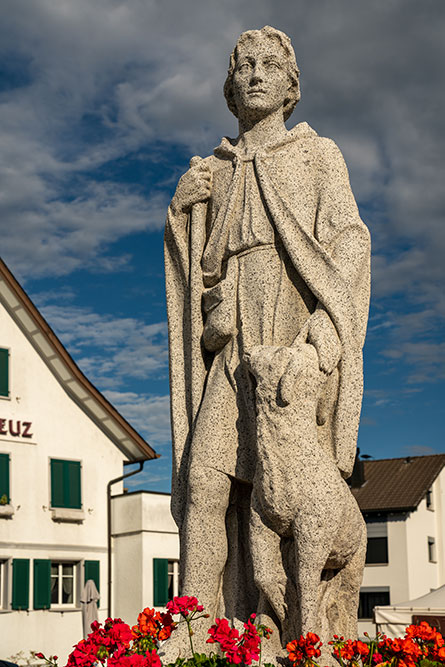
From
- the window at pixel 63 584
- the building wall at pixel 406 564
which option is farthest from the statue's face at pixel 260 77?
the building wall at pixel 406 564

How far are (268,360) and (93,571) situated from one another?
25752mm

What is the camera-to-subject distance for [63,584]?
30.4 metres

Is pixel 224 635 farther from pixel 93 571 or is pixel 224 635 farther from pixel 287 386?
pixel 93 571

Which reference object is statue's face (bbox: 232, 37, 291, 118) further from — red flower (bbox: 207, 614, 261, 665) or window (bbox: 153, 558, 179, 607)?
window (bbox: 153, 558, 179, 607)

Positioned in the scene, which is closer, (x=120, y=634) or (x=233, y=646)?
(x=233, y=646)

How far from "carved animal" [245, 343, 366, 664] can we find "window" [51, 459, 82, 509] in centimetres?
2492

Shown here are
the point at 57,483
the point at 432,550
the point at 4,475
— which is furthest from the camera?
the point at 432,550

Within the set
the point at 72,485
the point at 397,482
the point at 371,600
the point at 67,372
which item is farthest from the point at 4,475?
the point at 397,482

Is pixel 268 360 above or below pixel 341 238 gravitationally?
below

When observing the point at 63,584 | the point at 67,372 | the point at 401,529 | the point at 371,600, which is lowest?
the point at 371,600

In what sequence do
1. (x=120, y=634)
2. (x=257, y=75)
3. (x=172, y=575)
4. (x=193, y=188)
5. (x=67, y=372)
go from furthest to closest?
1. (x=67, y=372)
2. (x=172, y=575)
3. (x=193, y=188)
4. (x=257, y=75)
5. (x=120, y=634)

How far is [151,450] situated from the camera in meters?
33.2

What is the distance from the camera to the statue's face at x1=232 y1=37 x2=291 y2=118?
716 centimetres

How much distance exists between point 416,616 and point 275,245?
566 inches
